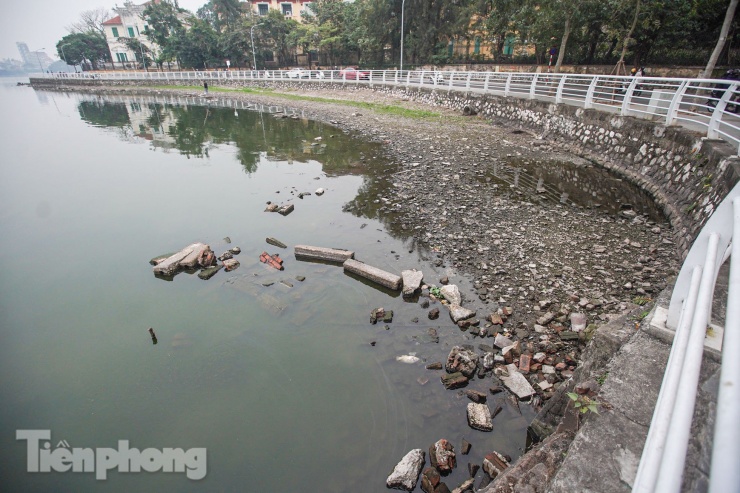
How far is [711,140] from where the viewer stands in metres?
6.98

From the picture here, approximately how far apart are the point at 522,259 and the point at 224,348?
14.9ft

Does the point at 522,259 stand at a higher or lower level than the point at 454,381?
higher

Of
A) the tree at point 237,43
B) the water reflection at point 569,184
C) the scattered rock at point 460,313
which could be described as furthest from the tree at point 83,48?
the scattered rock at point 460,313

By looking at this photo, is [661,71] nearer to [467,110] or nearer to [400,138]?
[467,110]

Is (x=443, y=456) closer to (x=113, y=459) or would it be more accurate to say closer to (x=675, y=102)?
(x=113, y=459)

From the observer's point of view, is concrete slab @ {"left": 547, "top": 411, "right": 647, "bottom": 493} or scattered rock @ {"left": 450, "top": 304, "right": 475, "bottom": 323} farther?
scattered rock @ {"left": 450, "top": 304, "right": 475, "bottom": 323}

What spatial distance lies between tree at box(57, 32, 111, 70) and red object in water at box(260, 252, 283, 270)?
281ft

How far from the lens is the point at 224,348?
4656 mm

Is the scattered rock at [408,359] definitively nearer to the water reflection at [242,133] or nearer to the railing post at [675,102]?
the water reflection at [242,133]

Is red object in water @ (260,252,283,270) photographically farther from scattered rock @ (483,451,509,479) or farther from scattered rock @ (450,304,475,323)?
scattered rock @ (483,451,509,479)

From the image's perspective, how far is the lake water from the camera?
3387 mm

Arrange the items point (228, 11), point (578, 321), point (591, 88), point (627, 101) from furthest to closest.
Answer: point (228, 11)
point (591, 88)
point (627, 101)
point (578, 321)

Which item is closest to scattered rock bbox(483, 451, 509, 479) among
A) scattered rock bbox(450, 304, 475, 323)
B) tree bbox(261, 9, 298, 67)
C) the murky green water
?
the murky green water

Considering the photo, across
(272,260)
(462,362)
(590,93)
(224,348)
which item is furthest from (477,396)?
(590,93)
